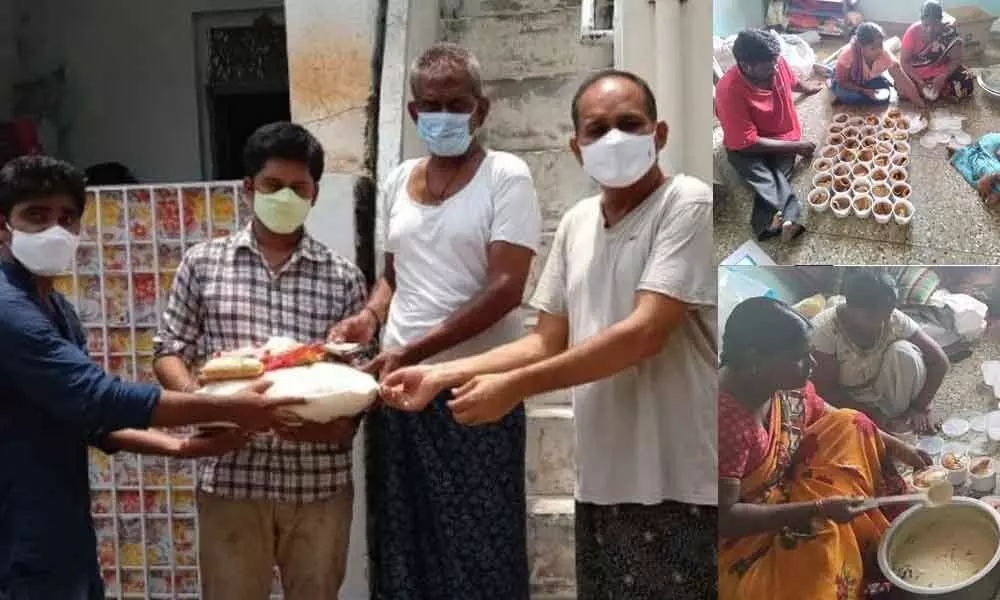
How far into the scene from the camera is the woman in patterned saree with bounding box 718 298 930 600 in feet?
6.72

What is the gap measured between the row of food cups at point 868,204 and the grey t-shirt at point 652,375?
272 millimetres

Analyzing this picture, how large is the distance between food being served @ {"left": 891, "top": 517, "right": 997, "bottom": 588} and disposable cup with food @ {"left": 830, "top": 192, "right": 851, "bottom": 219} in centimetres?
68

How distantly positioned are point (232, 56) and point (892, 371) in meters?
5.22

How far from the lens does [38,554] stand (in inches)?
87.0

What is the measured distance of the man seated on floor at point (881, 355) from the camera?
2.02m

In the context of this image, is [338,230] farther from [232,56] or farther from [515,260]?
[232,56]

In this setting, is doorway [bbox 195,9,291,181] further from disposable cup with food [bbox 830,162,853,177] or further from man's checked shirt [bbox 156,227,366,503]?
disposable cup with food [bbox 830,162,853,177]

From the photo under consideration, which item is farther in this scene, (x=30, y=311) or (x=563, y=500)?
(x=563, y=500)

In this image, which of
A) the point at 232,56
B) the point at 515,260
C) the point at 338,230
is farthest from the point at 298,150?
the point at 232,56

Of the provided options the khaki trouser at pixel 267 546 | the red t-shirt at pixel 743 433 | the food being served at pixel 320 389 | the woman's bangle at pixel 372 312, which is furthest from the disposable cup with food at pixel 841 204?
the khaki trouser at pixel 267 546

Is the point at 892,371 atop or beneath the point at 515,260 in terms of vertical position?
beneath

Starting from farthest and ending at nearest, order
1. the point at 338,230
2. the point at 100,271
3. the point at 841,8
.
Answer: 1. the point at 100,271
2. the point at 338,230
3. the point at 841,8

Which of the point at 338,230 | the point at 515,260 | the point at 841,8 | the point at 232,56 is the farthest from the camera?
the point at 232,56

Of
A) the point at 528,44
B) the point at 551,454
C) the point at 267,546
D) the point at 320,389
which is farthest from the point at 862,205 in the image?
the point at 528,44
